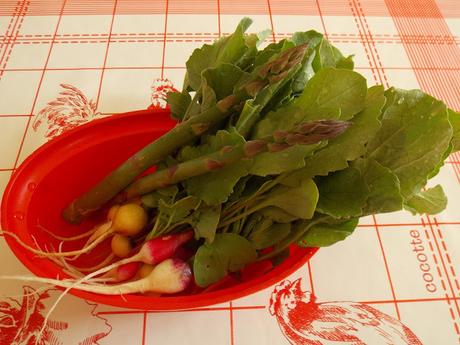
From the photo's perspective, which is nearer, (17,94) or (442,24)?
(17,94)

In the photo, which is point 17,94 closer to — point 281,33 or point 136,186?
point 136,186

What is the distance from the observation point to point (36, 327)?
603 mm

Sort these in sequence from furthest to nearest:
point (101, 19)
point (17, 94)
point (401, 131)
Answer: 1. point (101, 19)
2. point (17, 94)
3. point (401, 131)

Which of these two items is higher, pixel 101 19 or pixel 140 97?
pixel 101 19

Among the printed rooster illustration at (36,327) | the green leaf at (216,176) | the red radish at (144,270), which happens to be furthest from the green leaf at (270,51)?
the printed rooster illustration at (36,327)

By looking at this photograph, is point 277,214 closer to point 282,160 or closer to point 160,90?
point 282,160

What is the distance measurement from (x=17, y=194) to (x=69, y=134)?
0.42 feet

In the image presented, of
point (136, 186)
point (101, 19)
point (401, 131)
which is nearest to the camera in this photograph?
point (401, 131)

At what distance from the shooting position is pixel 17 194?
62 centimetres

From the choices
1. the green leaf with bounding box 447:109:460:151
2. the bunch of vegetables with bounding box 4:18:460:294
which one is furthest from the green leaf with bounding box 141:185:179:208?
the green leaf with bounding box 447:109:460:151

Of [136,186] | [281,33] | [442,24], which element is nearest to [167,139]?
[136,186]

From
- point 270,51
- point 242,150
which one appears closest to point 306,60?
point 270,51

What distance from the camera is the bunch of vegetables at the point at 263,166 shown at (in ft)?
1.63

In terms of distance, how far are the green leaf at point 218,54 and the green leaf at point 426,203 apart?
0.33m
